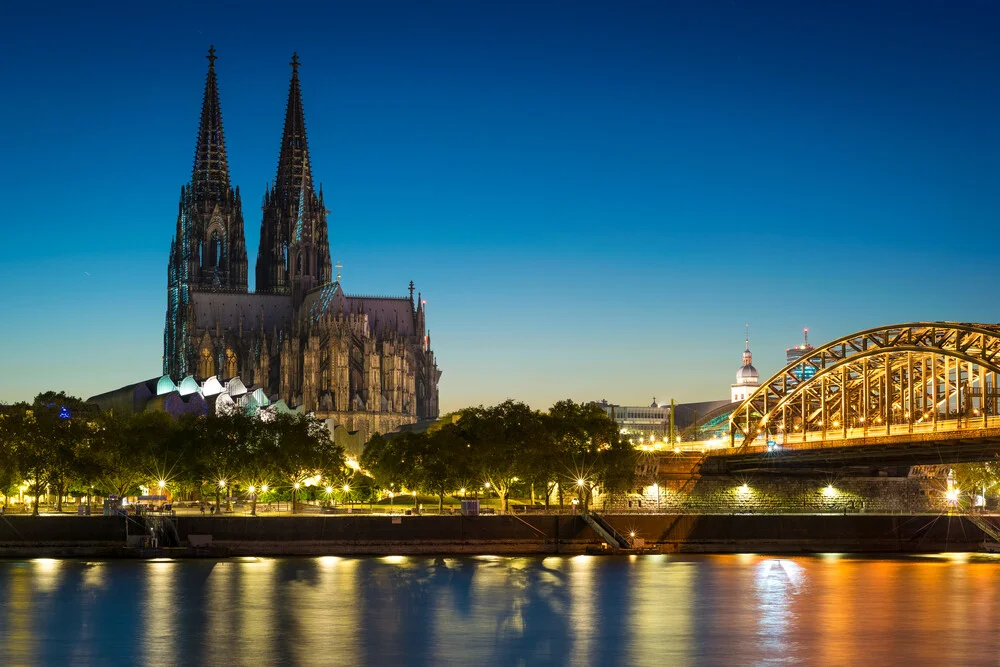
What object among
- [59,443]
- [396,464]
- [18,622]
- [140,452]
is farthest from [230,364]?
[18,622]

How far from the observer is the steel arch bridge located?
9488 cm

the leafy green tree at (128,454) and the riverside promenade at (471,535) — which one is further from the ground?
the leafy green tree at (128,454)

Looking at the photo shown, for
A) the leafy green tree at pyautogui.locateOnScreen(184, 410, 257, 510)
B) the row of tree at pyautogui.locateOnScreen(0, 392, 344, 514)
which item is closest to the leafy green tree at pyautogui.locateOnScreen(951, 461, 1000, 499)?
the row of tree at pyautogui.locateOnScreen(0, 392, 344, 514)

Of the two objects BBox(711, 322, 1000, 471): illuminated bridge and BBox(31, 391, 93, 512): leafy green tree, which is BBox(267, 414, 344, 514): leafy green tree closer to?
BBox(31, 391, 93, 512): leafy green tree

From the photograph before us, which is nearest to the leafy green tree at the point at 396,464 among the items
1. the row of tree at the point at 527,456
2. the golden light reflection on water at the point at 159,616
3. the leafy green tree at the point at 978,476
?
the row of tree at the point at 527,456

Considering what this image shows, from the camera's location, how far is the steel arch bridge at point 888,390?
94.9m

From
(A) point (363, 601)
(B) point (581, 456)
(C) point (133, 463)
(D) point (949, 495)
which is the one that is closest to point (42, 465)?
(C) point (133, 463)

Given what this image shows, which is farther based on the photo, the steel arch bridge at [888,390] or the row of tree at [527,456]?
the row of tree at [527,456]

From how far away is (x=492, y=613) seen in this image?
202 feet

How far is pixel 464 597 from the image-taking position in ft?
220

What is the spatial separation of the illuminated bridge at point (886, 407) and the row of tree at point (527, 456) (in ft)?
37.9

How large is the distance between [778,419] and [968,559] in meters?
37.0

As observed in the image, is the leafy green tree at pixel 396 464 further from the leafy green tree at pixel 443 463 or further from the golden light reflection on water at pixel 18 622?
the golden light reflection on water at pixel 18 622

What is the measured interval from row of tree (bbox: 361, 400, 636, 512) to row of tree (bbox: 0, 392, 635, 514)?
0.09m
